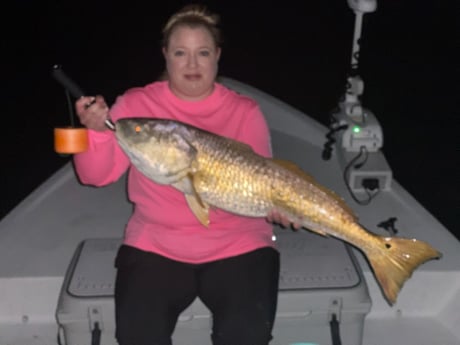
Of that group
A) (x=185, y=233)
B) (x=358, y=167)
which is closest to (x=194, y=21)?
(x=185, y=233)

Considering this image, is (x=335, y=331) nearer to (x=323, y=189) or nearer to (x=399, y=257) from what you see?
(x=399, y=257)

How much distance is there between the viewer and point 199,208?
2.46 metres

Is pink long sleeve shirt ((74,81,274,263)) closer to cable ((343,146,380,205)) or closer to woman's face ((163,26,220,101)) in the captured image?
woman's face ((163,26,220,101))

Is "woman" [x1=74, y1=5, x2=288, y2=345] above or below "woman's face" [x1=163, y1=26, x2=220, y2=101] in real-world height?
below

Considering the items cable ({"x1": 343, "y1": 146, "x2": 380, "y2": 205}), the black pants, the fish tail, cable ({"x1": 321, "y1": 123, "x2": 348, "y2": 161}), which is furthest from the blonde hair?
cable ({"x1": 321, "y1": 123, "x2": 348, "y2": 161})

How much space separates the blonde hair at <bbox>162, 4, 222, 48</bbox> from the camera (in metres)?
2.75

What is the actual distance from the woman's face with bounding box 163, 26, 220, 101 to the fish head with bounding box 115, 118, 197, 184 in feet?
1.37

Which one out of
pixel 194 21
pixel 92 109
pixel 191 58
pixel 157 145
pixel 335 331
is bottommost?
pixel 335 331

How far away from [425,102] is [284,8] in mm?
15769

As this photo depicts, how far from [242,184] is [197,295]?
0.56 meters

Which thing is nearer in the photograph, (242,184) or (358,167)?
(242,184)

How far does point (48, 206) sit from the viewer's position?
3973 millimetres

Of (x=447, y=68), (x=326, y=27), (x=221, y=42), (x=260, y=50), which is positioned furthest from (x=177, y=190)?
(x=326, y=27)

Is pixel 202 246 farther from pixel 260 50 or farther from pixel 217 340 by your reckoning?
pixel 260 50
